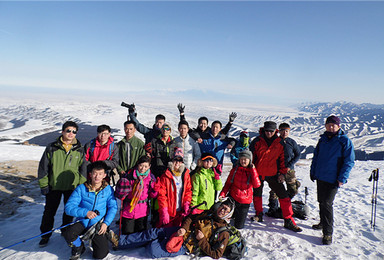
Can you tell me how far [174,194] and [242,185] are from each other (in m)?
1.99

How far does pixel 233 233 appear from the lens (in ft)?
15.5

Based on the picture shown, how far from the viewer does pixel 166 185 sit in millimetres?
5293

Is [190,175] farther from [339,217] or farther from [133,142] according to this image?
[339,217]

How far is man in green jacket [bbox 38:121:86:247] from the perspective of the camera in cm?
493

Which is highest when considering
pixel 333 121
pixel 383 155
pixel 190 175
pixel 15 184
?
pixel 333 121

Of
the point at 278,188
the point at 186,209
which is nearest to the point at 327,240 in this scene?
the point at 278,188

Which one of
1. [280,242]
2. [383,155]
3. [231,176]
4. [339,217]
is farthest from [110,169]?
[383,155]

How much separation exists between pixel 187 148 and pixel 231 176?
1.63 metres

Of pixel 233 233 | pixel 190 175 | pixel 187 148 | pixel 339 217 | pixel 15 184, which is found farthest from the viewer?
pixel 15 184

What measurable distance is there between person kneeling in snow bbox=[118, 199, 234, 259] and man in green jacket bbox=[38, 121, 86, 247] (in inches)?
79.0

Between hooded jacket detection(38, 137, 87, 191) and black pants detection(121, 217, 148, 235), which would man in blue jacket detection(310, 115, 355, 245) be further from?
hooded jacket detection(38, 137, 87, 191)

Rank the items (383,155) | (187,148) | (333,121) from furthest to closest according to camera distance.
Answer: (383,155) < (187,148) < (333,121)

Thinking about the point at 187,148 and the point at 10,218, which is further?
the point at 10,218

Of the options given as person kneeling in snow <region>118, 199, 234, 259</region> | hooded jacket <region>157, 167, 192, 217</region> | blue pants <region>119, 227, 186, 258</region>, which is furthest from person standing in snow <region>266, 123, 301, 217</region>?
blue pants <region>119, 227, 186, 258</region>
